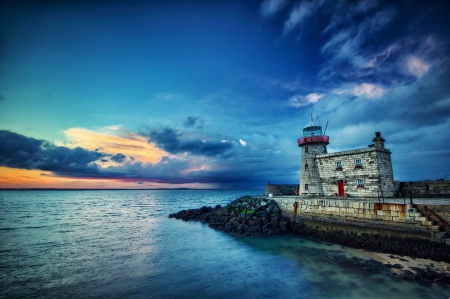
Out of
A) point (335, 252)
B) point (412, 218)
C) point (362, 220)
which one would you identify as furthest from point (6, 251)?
point (412, 218)

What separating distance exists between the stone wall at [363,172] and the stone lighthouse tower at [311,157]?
143cm

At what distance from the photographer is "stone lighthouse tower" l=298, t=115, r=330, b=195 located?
25364mm

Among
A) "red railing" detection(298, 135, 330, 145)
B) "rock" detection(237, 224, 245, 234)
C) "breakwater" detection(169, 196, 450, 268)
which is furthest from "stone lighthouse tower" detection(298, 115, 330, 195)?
"rock" detection(237, 224, 245, 234)

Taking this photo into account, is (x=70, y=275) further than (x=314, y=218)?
No

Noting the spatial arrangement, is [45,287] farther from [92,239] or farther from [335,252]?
[335,252]

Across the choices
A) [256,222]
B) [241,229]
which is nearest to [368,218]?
[256,222]

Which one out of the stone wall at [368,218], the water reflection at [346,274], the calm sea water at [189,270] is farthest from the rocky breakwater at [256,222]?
the water reflection at [346,274]

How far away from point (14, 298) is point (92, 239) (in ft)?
34.0

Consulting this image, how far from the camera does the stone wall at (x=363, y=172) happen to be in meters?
20.2

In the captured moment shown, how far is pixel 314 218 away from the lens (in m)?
18.9

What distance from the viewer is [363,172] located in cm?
2111

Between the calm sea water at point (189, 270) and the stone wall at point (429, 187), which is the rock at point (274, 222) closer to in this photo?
the calm sea water at point (189, 270)

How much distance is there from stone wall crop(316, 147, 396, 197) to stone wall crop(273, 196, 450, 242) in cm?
574

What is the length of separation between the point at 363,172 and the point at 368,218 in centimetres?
737
